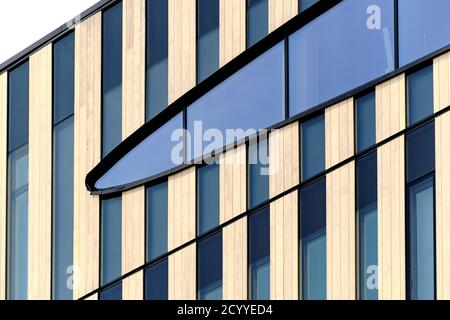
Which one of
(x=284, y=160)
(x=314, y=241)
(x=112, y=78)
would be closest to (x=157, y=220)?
(x=284, y=160)

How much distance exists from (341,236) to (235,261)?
2.08 m

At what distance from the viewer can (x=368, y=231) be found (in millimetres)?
32156

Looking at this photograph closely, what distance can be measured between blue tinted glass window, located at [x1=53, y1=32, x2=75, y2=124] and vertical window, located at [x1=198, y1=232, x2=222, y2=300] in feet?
12.9

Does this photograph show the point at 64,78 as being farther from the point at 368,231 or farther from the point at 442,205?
the point at 442,205

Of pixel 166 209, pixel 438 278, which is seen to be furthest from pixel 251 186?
pixel 438 278

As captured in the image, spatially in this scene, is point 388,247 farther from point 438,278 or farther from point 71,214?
point 71,214

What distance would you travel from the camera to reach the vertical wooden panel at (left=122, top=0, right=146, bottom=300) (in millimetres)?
33281

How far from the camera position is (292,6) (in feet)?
109

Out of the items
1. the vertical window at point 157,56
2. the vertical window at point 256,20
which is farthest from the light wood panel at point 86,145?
the vertical window at point 256,20

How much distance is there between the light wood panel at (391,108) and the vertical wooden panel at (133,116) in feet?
15.4

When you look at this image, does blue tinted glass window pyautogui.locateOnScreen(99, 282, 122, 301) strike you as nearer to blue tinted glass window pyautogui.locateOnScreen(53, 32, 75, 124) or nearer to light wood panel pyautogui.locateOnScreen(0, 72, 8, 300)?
light wood panel pyautogui.locateOnScreen(0, 72, 8, 300)

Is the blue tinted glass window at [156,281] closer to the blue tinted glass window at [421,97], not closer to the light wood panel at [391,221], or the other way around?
the light wood panel at [391,221]

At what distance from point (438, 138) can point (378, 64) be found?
1876 mm
